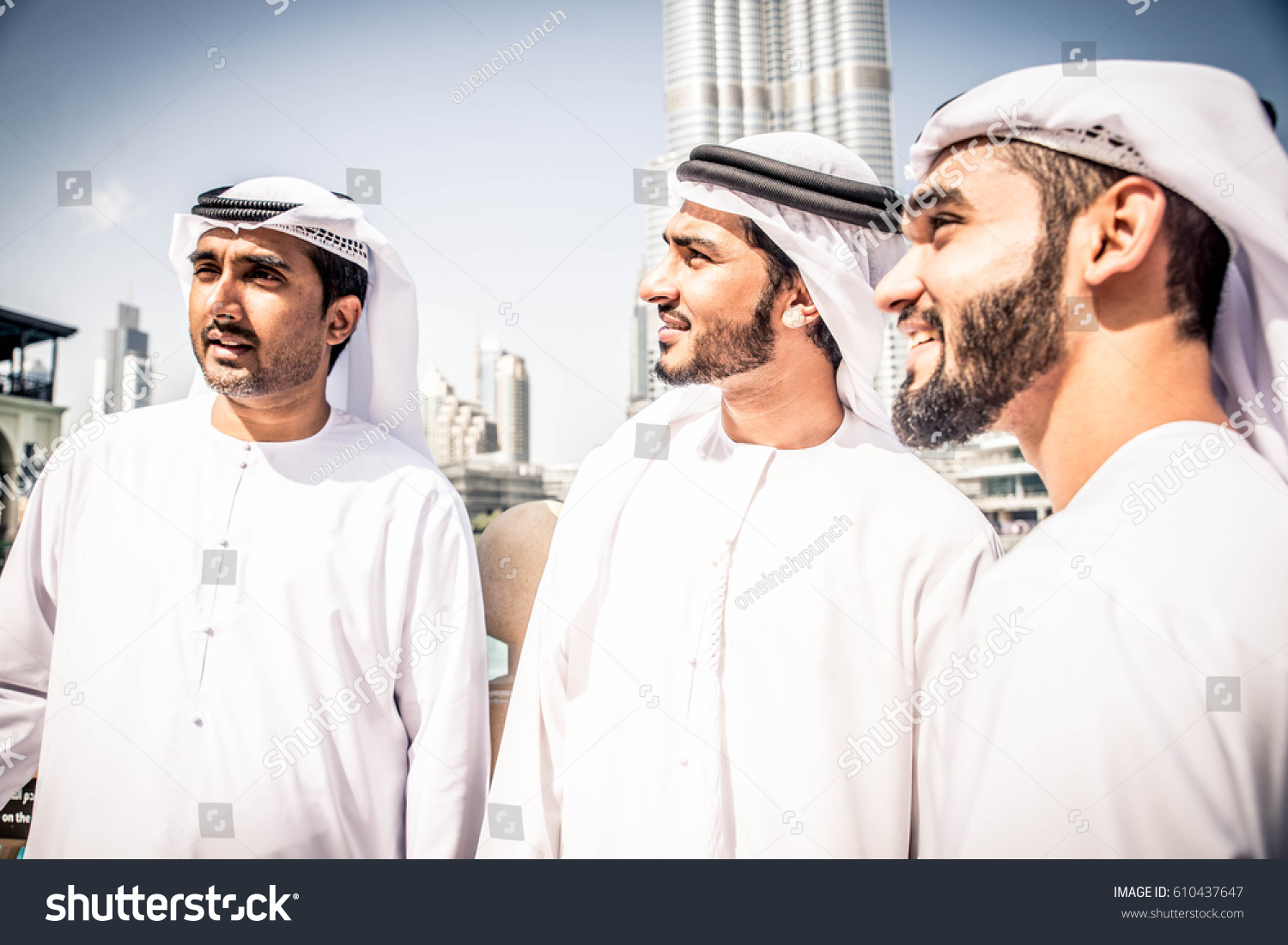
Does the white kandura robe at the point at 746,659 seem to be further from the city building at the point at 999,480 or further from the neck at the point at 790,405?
the city building at the point at 999,480

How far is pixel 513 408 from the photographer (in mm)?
2354

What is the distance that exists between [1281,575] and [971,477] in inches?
28.8

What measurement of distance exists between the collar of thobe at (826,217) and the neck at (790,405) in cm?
4

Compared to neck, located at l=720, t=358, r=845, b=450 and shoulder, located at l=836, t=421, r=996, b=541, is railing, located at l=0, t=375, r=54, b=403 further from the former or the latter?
shoulder, located at l=836, t=421, r=996, b=541

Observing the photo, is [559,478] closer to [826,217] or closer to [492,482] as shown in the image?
[492,482]

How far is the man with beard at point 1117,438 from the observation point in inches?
56.7

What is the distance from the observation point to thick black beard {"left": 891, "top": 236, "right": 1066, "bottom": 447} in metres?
1.65

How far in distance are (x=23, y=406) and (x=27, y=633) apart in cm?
67

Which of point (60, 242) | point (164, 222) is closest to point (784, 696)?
point (164, 222)

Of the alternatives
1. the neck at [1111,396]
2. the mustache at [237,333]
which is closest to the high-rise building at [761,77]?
the neck at [1111,396]

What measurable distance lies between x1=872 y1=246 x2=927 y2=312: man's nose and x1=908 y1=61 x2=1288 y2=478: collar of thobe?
0.95 ft

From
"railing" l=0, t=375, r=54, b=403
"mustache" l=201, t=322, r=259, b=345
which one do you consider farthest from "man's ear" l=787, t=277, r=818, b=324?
"railing" l=0, t=375, r=54, b=403

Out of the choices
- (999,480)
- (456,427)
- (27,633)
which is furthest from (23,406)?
(999,480)
